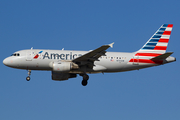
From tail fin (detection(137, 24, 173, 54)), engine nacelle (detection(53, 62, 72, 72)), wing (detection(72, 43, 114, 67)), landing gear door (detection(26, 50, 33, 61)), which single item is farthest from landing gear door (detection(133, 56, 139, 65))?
landing gear door (detection(26, 50, 33, 61))

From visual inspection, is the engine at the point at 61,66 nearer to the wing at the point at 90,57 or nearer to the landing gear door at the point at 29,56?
the wing at the point at 90,57

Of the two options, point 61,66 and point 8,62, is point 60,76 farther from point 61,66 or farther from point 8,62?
point 8,62

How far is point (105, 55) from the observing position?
38438 millimetres

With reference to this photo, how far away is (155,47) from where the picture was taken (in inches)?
1730

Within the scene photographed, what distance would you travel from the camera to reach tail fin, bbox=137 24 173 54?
143 ft

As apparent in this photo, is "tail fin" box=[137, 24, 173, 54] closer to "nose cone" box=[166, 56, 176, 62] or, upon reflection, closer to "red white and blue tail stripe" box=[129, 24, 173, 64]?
"red white and blue tail stripe" box=[129, 24, 173, 64]

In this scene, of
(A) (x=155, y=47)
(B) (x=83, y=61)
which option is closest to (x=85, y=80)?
(B) (x=83, y=61)

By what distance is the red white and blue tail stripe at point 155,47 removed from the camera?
42.2 m

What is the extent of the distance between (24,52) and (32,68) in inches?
89.5

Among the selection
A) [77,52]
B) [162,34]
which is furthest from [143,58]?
[77,52]

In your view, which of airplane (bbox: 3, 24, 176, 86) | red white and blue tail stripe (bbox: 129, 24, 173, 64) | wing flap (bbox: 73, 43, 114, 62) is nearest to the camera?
wing flap (bbox: 73, 43, 114, 62)

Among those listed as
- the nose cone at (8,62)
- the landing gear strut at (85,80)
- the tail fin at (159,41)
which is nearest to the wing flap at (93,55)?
the landing gear strut at (85,80)

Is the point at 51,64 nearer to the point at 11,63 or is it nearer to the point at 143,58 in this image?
the point at 11,63

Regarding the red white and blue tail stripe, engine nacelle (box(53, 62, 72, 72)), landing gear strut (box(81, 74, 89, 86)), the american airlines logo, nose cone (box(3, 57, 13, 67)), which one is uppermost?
the red white and blue tail stripe
